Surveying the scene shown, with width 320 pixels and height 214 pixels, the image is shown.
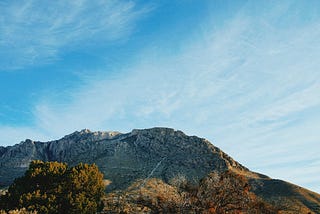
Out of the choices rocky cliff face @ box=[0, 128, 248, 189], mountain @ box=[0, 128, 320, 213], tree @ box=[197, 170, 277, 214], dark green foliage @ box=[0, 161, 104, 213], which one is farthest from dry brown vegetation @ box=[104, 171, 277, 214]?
rocky cliff face @ box=[0, 128, 248, 189]

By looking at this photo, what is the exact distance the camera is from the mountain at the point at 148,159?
73.8 m

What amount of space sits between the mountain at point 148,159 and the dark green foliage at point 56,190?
25.5 m

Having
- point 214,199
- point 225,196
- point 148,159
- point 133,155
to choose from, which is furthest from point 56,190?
point 133,155

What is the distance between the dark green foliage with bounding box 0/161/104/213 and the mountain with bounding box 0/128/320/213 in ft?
83.7

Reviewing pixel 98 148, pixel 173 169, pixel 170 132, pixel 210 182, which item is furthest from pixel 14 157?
pixel 210 182

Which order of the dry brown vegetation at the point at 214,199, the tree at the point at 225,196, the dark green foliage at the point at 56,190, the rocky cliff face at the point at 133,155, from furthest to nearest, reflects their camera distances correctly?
the rocky cliff face at the point at 133,155 < the dark green foliage at the point at 56,190 < the tree at the point at 225,196 < the dry brown vegetation at the point at 214,199

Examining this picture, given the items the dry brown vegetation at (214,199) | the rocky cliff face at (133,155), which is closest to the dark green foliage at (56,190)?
the dry brown vegetation at (214,199)

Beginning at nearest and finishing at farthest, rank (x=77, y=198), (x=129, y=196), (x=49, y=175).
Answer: (x=77, y=198) → (x=49, y=175) → (x=129, y=196)

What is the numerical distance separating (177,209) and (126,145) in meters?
78.4

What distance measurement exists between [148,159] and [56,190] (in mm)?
54644

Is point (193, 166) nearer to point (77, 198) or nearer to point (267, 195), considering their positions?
point (267, 195)

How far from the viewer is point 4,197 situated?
129ft

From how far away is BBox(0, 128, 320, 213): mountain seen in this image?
73.8 m

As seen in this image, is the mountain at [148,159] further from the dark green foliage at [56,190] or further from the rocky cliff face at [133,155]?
the dark green foliage at [56,190]
